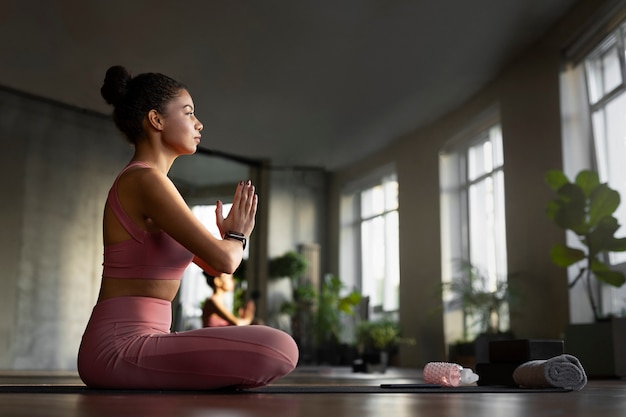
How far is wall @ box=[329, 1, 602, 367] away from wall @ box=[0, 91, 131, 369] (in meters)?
4.70

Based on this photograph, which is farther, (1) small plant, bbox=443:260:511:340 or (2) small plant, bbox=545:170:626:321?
(1) small plant, bbox=443:260:511:340

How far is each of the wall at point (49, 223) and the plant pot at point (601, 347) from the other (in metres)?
7.36

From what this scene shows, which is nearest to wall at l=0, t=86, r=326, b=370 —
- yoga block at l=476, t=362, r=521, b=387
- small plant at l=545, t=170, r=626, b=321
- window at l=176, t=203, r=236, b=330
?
window at l=176, t=203, r=236, b=330

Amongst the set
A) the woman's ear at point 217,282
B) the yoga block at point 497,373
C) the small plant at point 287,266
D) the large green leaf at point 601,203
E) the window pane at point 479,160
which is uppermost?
the window pane at point 479,160

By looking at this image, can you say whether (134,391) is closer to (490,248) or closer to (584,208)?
(584,208)

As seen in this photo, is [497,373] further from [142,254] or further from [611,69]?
[611,69]

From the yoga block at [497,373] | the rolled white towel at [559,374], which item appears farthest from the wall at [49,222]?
the rolled white towel at [559,374]

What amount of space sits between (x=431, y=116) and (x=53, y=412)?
11.2 metres

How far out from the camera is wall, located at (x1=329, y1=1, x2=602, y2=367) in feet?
27.8

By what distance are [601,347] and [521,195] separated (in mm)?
4030

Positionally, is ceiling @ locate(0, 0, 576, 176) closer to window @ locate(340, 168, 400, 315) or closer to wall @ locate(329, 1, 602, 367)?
wall @ locate(329, 1, 602, 367)

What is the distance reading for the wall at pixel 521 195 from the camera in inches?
333

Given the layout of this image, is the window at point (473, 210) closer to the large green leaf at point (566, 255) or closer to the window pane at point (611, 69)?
the window pane at point (611, 69)

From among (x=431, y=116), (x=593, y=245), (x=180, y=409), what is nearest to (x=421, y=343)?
(x=431, y=116)
